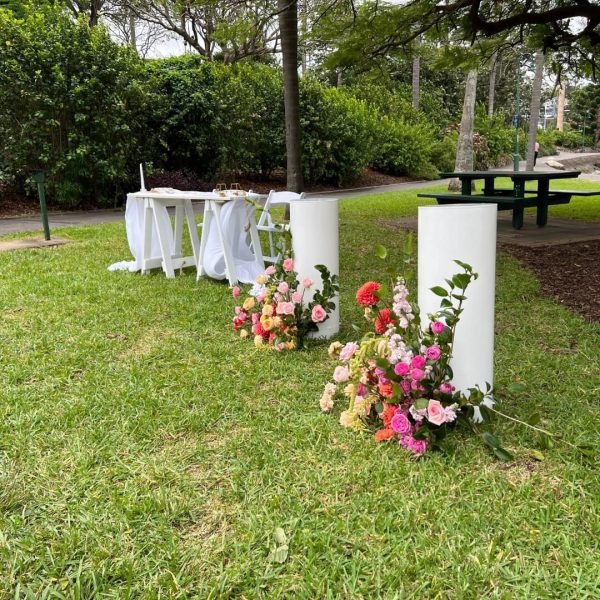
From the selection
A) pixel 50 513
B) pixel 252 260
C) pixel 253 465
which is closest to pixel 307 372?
pixel 253 465

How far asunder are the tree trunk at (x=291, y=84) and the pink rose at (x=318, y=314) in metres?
4.96

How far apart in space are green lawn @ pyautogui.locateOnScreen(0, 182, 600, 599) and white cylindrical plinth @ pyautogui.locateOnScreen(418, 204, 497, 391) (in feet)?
1.05

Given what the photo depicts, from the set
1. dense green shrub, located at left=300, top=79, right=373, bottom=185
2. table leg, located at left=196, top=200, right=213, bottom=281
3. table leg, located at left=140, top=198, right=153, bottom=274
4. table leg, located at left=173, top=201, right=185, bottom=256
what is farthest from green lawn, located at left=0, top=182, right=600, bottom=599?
dense green shrub, located at left=300, top=79, right=373, bottom=185

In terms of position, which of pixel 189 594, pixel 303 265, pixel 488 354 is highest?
pixel 303 265

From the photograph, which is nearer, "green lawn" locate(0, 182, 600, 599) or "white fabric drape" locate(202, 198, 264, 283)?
"green lawn" locate(0, 182, 600, 599)

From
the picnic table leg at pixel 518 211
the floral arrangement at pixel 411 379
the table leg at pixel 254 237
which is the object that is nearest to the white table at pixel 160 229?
the table leg at pixel 254 237

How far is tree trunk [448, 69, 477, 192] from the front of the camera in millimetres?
15974

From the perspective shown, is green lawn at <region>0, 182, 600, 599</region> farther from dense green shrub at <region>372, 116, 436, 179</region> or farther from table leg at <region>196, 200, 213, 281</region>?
dense green shrub at <region>372, 116, 436, 179</region>

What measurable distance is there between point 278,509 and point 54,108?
10.0 meters

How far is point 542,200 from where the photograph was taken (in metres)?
8.04

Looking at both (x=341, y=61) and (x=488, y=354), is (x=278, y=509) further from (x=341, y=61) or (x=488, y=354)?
(x=341, y=61)

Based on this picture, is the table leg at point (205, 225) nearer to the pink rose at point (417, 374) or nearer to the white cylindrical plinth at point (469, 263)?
the white cylindrical plinth at point (469, 263)

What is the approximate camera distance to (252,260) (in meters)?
5.62

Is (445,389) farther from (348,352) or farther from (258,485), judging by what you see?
(258,485)
